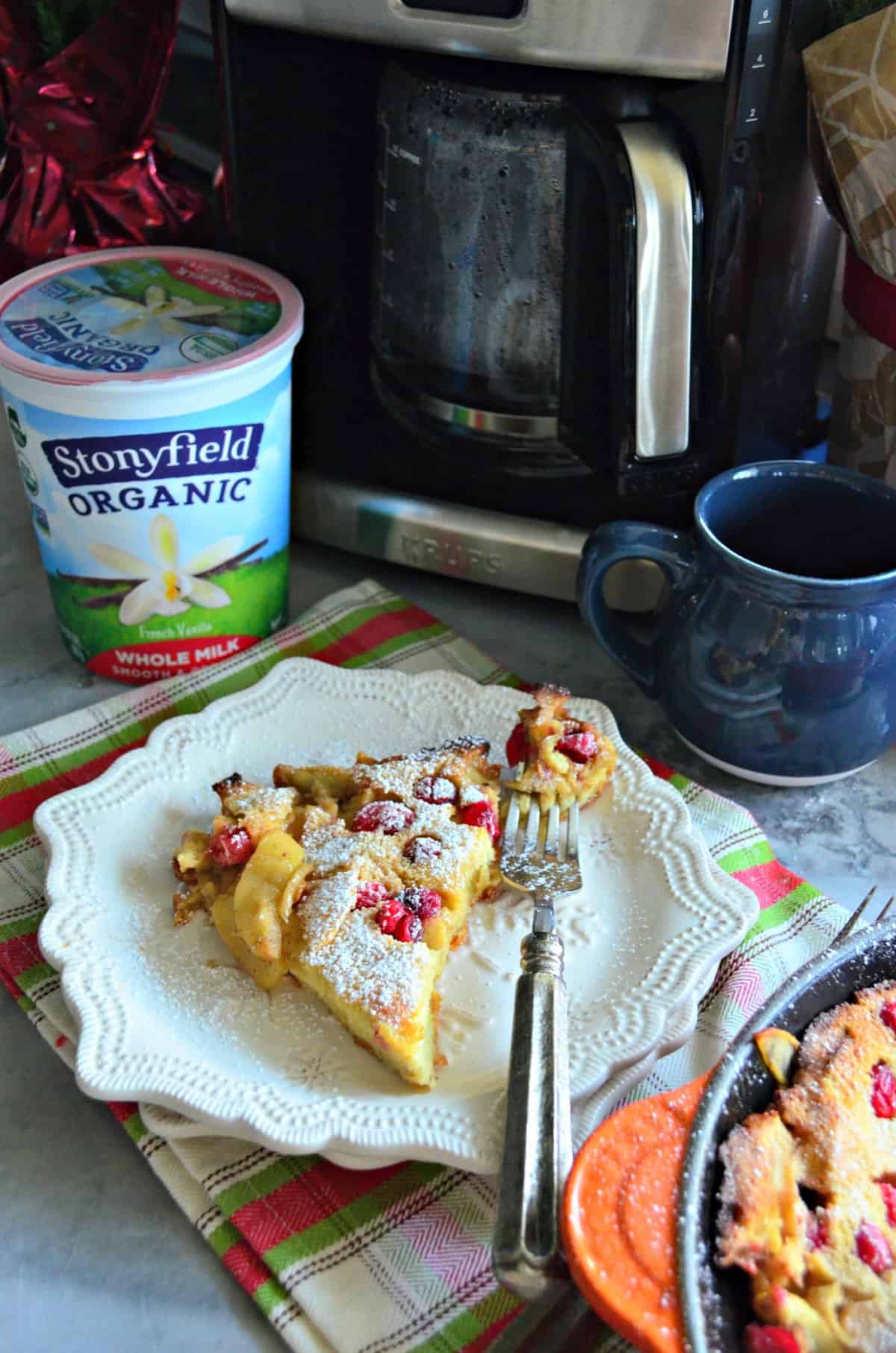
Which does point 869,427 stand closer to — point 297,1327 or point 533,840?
point 533,840

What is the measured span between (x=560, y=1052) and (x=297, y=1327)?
0.17m

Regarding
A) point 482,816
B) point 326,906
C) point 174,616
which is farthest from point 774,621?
point 174,616

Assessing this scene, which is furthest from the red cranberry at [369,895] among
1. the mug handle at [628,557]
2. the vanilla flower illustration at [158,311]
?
the vanilla flower illustration at [158,311]

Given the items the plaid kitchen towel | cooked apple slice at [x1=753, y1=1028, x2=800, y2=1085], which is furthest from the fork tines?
cooked apple slice at [x1=753, y1=1028, x2=800, y2=1085]

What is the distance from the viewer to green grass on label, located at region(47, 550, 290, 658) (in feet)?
3.09

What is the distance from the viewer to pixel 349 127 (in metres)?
0.88

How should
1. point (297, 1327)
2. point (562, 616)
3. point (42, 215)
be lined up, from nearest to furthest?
1. point (297, 1327)
2. point (562, 616)
3. point (42, 215)

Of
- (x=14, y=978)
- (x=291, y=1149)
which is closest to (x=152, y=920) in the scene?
(x=14, y=978)

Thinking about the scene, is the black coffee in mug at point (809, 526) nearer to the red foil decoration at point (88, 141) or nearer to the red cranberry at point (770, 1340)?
the red cranberry at point (770, 1340)

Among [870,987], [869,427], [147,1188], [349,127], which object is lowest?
[147,1188]

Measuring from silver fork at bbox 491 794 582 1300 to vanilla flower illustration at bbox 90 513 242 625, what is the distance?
0.98 ft

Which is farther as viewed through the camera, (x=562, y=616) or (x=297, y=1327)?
(x=562, y=616)

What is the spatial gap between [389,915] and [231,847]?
0.34 ft

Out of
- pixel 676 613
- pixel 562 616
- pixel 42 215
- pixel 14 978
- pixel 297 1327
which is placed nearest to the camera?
pixel 297 1327
